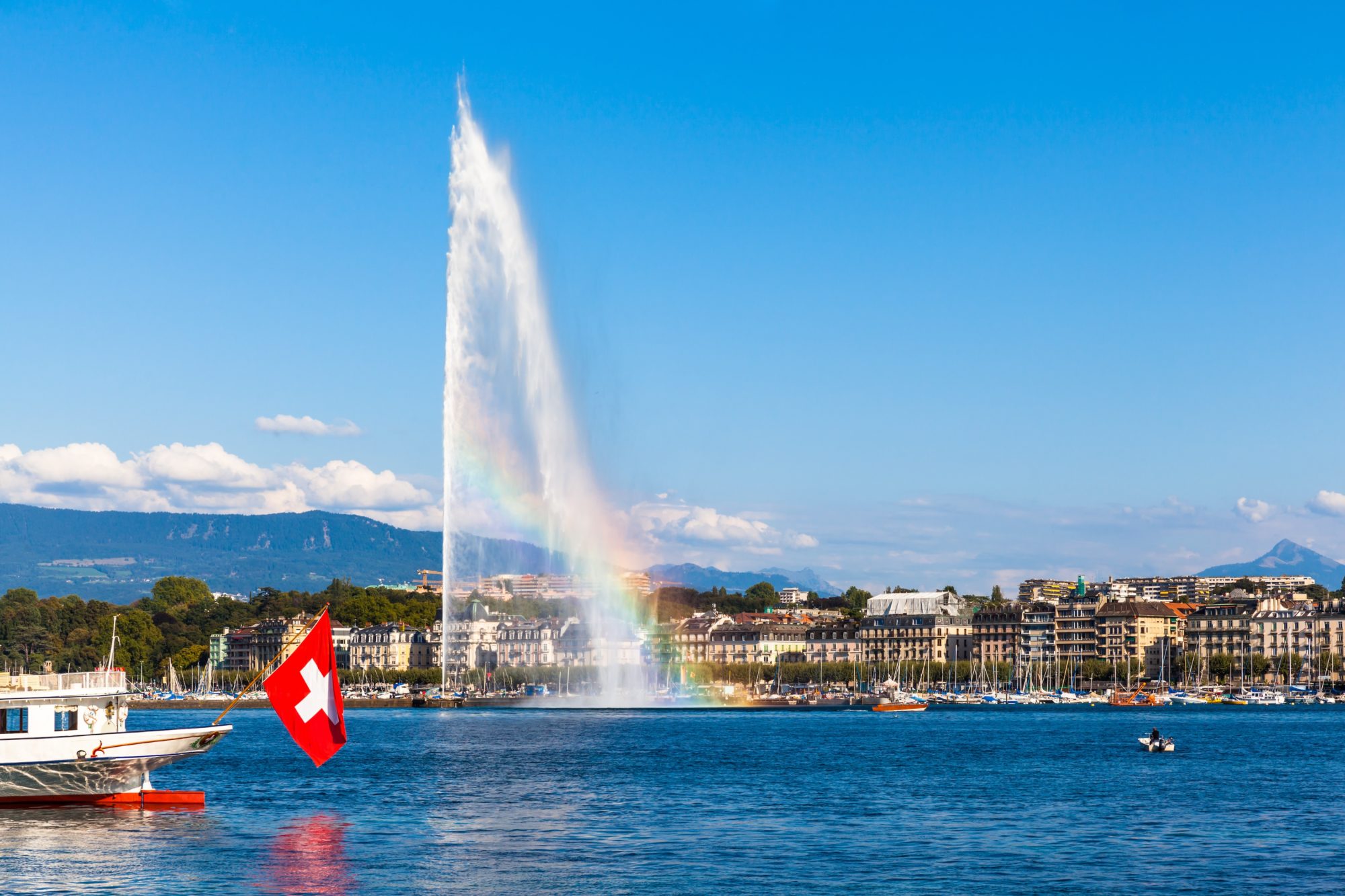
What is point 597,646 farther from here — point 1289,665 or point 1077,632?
point 1289,665

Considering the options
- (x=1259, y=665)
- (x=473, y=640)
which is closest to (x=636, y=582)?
(x=473, y=640)

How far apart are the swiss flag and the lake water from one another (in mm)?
2068

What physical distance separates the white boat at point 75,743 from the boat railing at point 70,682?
0.02 metres

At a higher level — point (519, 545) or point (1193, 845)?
point (519, 545)

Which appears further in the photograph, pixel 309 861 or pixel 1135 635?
pixel 1135 635

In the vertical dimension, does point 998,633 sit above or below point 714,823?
above

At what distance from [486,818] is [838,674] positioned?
152162 millimetres

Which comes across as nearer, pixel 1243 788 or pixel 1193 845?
pixel 1193 845

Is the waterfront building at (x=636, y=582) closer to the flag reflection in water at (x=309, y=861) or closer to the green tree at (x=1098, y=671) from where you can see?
the green tree at (x=1098, y=671)

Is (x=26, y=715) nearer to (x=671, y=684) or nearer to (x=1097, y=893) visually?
(x=1097, y=893)

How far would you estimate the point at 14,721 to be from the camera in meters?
40.1

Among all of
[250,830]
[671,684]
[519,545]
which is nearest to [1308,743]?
[519,545]

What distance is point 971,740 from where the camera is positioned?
83688 mm

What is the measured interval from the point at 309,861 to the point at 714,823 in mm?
10613
